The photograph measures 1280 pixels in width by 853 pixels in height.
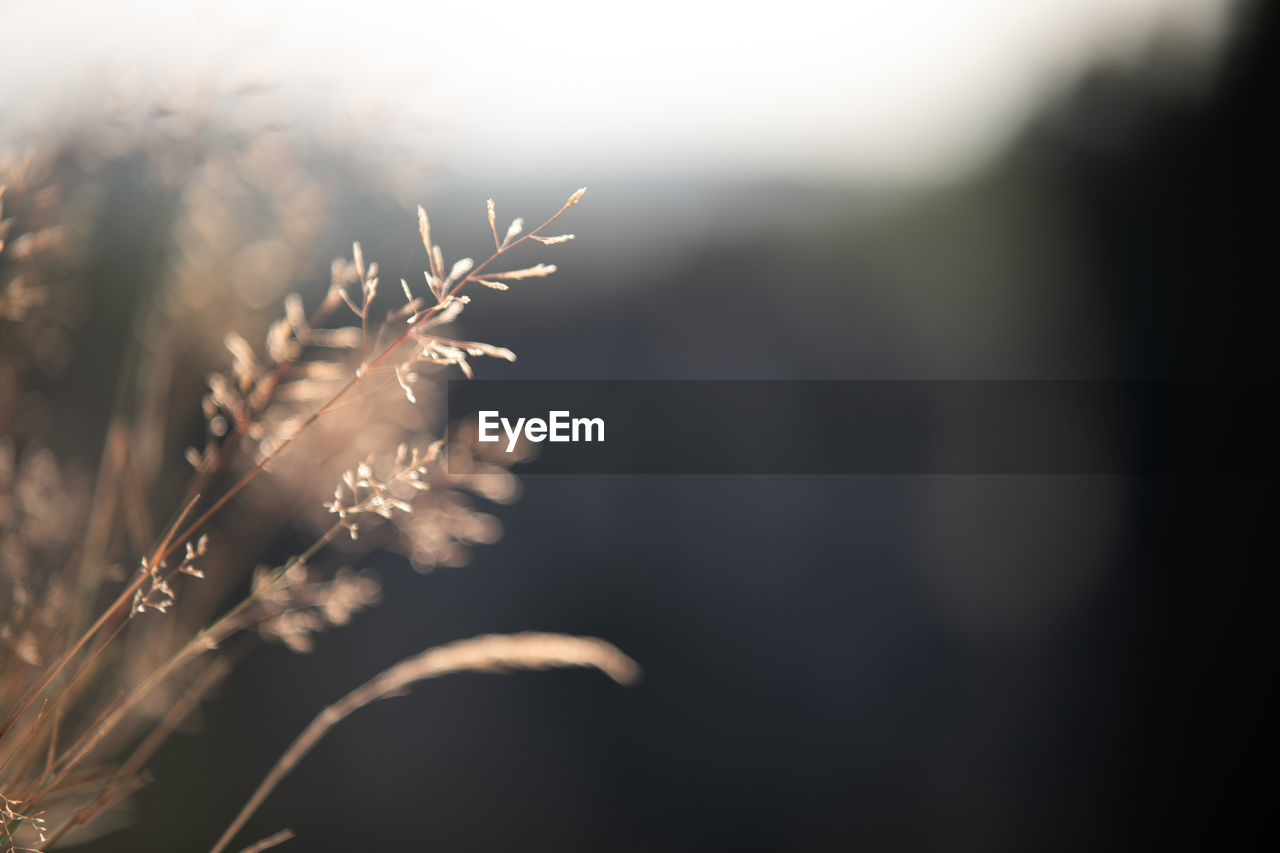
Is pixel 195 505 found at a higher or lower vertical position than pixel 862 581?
lower

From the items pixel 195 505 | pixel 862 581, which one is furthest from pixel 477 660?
pixel 862 581

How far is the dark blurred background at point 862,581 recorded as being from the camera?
2.62m

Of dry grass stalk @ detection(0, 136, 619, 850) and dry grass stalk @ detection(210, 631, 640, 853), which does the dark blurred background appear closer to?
dry grass stalk @ detection(0, 136, 619, 850)

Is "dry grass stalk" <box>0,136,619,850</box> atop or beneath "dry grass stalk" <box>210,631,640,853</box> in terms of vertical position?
atop

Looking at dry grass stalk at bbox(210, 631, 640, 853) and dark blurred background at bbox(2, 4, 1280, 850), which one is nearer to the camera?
dry grass stalk at bbox(210, 631, 640, 853)

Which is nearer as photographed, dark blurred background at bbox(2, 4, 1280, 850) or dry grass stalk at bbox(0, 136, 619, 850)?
dry grass stalk at bbox(0, 136, 619, 850)

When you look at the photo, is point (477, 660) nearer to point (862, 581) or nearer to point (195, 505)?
point (195, 505)

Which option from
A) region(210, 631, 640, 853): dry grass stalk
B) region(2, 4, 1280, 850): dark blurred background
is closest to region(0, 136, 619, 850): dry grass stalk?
region(210, 631, 640, 853): dry grass stalk

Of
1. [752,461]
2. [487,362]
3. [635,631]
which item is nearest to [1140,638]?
[752,461]

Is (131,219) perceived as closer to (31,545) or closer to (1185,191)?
(31,545)

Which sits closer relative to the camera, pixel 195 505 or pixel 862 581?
pixel 195 505

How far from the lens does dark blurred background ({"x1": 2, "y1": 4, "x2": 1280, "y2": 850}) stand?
103 inches

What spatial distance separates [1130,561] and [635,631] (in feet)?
6.69

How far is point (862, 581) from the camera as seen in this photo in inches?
126
